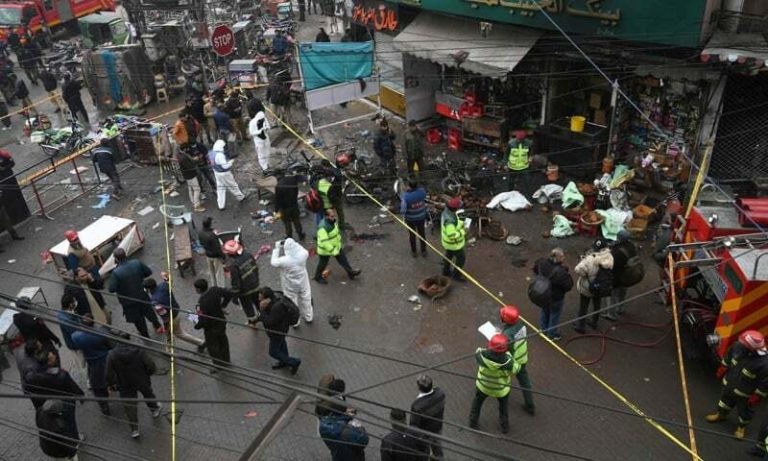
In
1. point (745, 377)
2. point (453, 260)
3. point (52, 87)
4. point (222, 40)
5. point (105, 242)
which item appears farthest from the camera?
point (52, 87)

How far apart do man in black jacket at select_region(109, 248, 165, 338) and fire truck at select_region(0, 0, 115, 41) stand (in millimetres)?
22765

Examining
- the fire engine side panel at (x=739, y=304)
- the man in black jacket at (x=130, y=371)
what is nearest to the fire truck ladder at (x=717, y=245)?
the fire engine side panel at (x=739, y=304)

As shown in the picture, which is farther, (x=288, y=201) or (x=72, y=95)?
(x=72, y=95)

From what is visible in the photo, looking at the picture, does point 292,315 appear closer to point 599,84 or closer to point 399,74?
point 599,84

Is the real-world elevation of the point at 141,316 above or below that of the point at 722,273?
below

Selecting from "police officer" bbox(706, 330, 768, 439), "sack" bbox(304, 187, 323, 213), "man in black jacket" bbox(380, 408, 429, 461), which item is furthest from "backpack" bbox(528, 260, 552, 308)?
"sack" bbox(304, 187, 323, 213)

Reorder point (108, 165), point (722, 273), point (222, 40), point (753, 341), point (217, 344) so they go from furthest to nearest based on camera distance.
Answer: 1. point (222, 40)
2. point (108, 165)
3. point (217, 344)
4. point (722, 273)
5. point (753, 341)

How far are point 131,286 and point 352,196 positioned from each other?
565 cm

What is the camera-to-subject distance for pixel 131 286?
9016mm

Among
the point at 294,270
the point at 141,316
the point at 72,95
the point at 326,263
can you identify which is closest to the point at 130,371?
the point at 141,316

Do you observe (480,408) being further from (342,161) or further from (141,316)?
(342,161)

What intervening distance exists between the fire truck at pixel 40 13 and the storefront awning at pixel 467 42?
790 inches

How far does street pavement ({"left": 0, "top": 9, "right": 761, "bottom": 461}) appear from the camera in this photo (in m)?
7.52

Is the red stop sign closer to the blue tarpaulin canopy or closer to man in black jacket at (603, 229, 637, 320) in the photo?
the blue tarpaulin canopy
